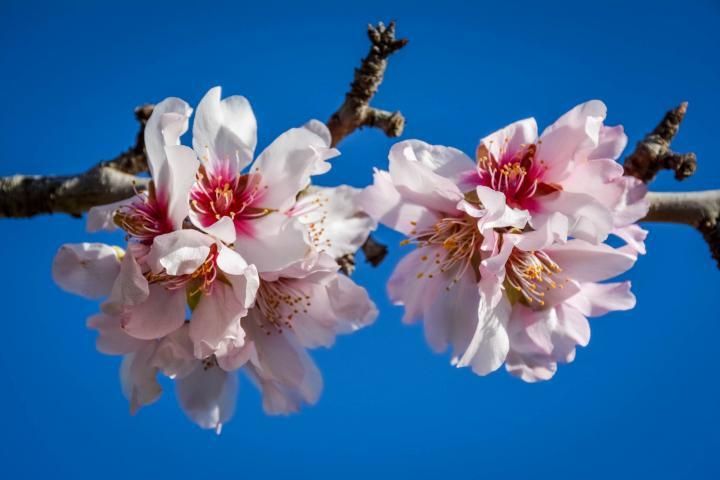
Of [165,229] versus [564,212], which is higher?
[564,212]

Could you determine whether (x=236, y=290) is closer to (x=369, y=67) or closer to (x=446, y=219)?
(x=446, y=219)

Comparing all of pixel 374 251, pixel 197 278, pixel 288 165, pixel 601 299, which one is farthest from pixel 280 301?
pixel 601 299

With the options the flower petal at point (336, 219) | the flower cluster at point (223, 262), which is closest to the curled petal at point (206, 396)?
the flower cluster at point (223, 262)

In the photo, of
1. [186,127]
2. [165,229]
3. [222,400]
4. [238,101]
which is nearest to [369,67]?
[238,101]

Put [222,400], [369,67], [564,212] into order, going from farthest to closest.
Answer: [369,67] < [222,400] < [564,212]

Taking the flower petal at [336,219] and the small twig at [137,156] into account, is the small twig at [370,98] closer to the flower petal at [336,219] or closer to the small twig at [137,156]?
the flower petal at [336,219]

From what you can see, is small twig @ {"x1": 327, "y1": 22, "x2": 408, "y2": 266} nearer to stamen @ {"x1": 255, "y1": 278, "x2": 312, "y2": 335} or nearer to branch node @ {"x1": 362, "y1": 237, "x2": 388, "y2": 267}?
branch node @ {"x1": 362, "y1": 237, "x2": 388, "y2": 267}

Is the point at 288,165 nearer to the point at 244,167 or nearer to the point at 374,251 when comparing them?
the point at 244,167
